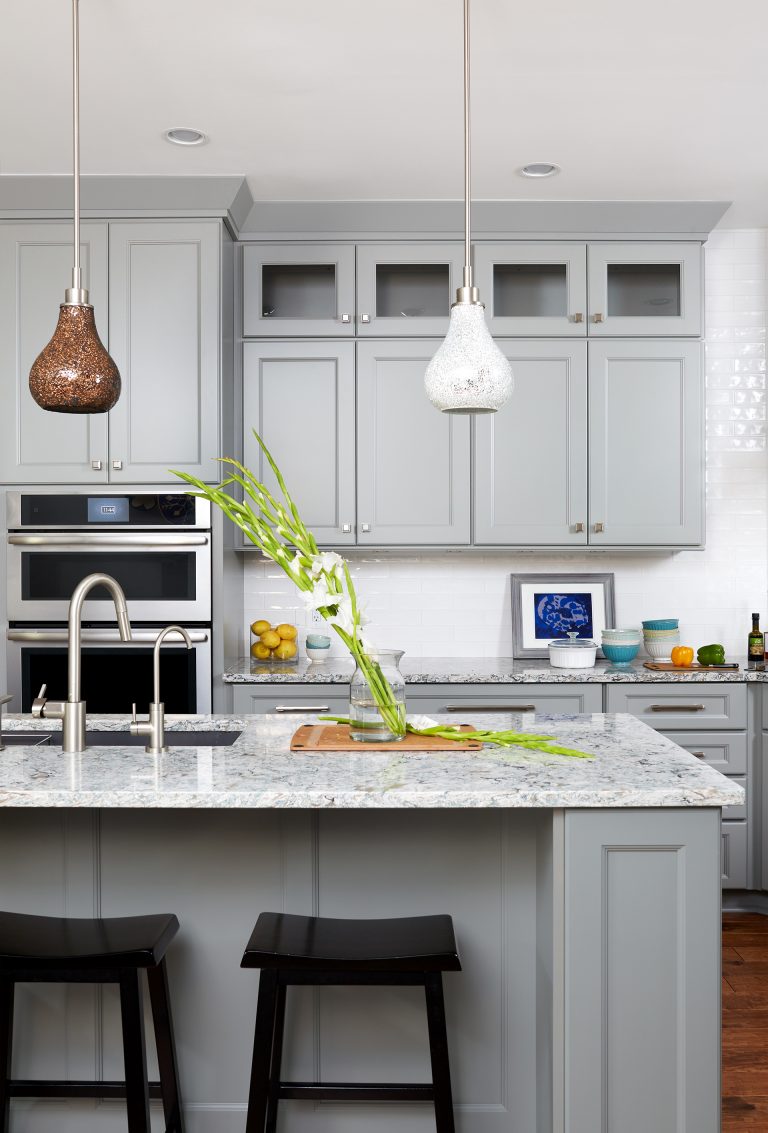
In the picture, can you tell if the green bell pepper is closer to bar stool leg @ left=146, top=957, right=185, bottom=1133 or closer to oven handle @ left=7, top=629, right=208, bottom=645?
oven handle @ left=7, top=629, right=208, bottom=645

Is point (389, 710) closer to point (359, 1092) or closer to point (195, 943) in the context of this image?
point (195, 943)

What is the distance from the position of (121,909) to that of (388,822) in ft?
2.04

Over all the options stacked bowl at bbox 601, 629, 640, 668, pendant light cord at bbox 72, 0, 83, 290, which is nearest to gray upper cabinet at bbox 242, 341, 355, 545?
stacked bowl at bbox 601, 629, 640, 668

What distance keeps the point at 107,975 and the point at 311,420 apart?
8.73 feet

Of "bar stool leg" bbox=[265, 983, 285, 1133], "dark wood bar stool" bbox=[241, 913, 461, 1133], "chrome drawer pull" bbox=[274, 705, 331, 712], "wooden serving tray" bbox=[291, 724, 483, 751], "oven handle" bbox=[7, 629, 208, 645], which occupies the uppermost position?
"oven handle" bbox=[7, 629, 208, 645]

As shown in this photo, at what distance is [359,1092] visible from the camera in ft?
6.75

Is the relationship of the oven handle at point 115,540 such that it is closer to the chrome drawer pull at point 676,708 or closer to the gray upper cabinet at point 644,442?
the gray upper cabinet at point 644,442

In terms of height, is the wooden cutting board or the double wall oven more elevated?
the double wall oven

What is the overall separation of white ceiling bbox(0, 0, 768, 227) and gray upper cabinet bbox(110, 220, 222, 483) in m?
0.28

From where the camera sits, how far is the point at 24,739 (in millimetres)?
2406

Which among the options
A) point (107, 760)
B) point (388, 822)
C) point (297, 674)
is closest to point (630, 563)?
point (297, 674)

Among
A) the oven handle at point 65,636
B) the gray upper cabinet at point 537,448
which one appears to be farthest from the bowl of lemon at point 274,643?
the gray upper cabinet at point 537,448

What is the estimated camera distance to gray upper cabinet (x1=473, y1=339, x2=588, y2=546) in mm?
4082

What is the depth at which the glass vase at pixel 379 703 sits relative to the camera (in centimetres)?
219
